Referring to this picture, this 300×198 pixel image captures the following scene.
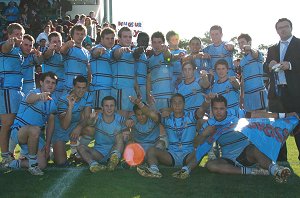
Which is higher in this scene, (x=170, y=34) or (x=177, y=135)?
(x=170, y=34)

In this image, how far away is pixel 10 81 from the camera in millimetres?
6402

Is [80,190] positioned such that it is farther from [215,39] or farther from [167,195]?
[215,39]

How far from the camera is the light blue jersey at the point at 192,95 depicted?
6852mm

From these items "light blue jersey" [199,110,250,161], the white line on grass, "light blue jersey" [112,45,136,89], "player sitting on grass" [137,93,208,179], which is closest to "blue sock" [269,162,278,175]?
"light blue jersey" [199,110,250,161]

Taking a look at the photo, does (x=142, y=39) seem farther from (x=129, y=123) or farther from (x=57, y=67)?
(x=129, y=123)

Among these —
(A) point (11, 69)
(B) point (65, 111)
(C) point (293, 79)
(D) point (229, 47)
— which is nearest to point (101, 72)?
(B) point (65, 111)

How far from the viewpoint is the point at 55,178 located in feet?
17.5

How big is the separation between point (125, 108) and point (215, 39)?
2084 millimetres

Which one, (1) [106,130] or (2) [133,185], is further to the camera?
(1) [106,130]

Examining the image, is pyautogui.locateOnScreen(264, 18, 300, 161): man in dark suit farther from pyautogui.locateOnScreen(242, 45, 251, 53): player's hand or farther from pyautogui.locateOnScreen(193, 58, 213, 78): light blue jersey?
pyautogui.locateOnScreen(193, 58, 213, 78): light blue jersey

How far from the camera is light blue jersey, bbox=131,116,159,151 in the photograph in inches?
256

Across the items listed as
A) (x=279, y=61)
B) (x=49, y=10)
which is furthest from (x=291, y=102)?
(x=49, y=10)

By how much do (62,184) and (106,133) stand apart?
1412mm

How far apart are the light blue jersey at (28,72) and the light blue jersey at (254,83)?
11.7 ft
